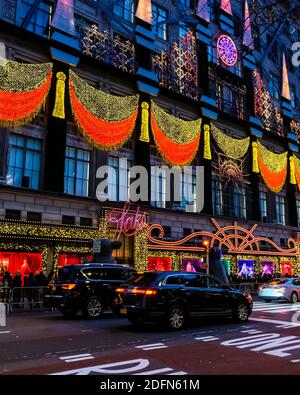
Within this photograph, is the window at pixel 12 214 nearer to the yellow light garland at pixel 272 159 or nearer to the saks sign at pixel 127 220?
the saks sign at pixel 127 220

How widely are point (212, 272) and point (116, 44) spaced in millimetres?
17873

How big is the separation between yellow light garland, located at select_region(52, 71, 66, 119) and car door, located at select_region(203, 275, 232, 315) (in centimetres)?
1551

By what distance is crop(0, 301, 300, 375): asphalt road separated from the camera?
711cm

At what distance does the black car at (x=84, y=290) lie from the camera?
14773 millimetres

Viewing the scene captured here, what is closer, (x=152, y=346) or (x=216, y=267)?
(x=152, y=346)

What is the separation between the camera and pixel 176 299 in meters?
12.0

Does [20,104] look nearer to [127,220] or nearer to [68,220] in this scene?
[68,220]

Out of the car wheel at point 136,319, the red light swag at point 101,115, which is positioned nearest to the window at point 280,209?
the red light swag at point 101,115

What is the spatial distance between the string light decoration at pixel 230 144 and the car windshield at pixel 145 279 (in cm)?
2356

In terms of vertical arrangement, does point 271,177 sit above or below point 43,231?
above

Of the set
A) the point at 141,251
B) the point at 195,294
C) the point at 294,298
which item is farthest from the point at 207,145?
the point at 195,294

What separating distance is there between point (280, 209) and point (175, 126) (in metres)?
17.9

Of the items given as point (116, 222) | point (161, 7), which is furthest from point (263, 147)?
point (116, 222)

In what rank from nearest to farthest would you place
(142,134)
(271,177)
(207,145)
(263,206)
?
(142,134) < (207,145) < (271,177) < (263,206)
